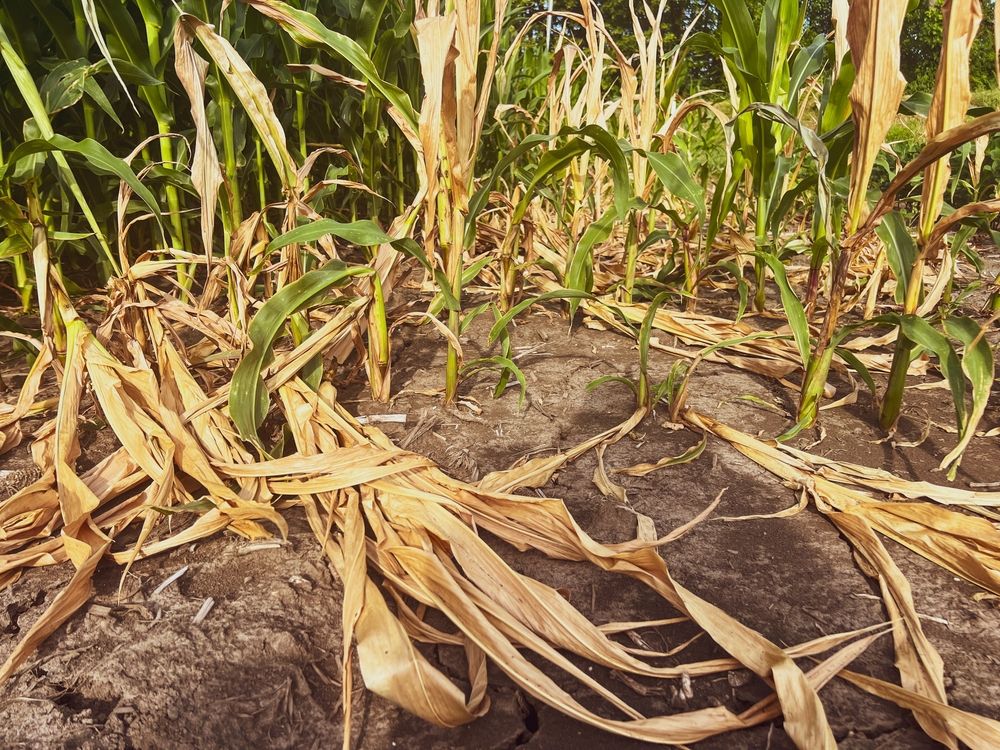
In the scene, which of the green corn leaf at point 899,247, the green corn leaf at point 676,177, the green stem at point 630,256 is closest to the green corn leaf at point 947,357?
the green corn leaf at point 899,247

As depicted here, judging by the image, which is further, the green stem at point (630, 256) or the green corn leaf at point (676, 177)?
the green stem at point (630, 256)

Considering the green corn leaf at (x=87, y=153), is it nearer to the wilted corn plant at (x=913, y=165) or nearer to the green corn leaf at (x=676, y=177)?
the green corn leaf at (x=676, y=177)

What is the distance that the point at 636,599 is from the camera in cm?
86

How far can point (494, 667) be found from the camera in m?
0.78

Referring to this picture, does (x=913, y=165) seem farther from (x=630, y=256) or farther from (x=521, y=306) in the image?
(x=630, y=256)

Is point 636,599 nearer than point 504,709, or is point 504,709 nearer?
point 504,709

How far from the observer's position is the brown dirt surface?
695mm

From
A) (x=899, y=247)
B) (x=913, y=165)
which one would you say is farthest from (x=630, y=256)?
(x=913, y=165)

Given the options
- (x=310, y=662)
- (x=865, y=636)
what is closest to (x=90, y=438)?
(x=310, y=662)

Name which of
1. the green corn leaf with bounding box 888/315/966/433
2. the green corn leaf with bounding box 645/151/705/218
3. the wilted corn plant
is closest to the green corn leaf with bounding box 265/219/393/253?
the green corn leaf with bounding box 645/151/705/218

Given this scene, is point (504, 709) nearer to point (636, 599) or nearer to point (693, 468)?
point (636, 599)

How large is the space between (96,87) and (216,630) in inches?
43.0

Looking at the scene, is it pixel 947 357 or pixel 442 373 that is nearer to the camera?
pixel 947 357

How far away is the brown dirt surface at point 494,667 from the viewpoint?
2.28 feet
